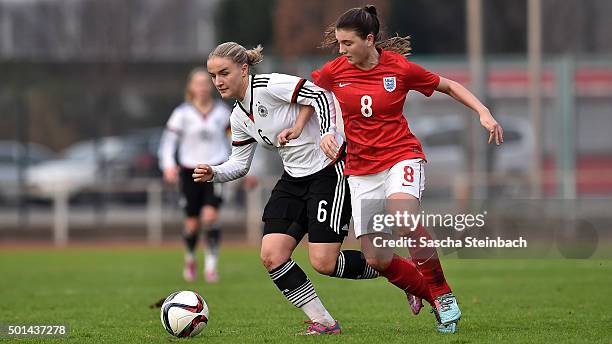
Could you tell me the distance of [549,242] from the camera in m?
10.0

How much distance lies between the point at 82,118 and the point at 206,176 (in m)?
17.7

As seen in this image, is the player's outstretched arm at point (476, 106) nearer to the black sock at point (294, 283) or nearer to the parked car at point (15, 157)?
the black sock at point (294, 283)

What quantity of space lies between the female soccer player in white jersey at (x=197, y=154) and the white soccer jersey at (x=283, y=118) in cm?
500

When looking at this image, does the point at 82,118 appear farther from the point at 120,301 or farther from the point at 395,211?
the point at 395,211

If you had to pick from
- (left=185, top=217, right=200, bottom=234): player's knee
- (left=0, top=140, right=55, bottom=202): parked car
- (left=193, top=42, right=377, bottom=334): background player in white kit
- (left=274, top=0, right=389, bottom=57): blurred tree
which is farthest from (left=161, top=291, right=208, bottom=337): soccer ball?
(left=274, top=0, right=389, bottom=57): blurred tree

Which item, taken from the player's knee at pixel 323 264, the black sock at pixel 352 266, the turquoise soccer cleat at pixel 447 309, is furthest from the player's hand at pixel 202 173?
the turquoise soccer cleat at pixel 447 309

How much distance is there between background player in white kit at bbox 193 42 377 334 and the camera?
24.4 ft

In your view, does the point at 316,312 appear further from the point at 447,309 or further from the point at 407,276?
the point at 447,309

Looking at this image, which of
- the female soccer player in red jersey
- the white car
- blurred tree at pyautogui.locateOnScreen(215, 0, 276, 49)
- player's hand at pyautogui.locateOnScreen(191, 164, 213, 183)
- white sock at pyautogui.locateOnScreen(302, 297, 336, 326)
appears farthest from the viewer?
blurred tree at pyautogui.locateOnScreen(215, 0, 276, 49)

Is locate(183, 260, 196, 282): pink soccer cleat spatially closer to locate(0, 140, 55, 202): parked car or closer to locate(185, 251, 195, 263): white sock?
locate(185, 251, 195, 263): white sock

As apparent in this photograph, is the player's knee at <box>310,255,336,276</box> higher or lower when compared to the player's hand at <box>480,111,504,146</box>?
lower

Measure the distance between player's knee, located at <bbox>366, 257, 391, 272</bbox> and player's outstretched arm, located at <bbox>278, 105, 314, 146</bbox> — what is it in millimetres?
930

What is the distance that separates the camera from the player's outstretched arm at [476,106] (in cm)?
689

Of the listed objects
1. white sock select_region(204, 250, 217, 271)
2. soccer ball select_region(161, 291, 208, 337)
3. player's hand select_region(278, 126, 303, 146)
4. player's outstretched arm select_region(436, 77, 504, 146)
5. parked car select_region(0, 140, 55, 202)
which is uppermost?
player's outstretched arm select_region(436, 77, 504, 146)
